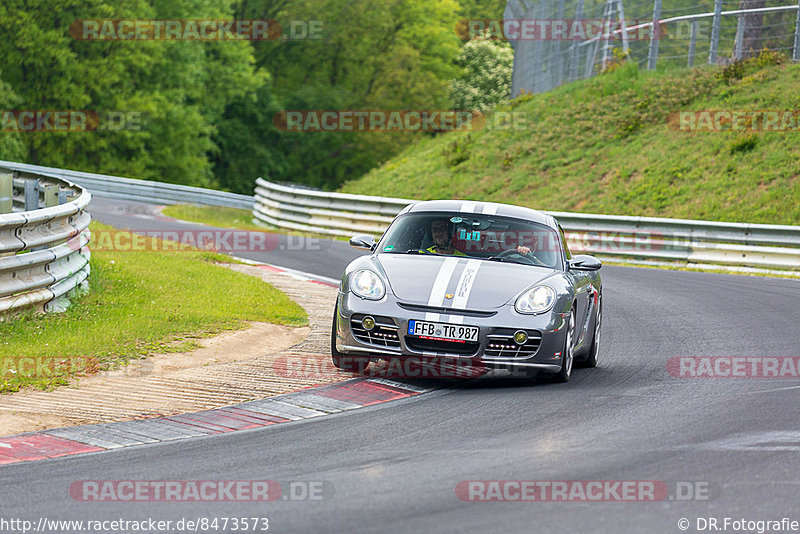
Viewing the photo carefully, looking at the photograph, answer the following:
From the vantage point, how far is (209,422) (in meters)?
7.11

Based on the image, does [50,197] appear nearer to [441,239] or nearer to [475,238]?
[441,239]

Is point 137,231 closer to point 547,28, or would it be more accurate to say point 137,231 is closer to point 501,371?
point 501,371

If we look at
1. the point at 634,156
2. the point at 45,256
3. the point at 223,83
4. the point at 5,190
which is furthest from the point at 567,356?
the point at 223,83

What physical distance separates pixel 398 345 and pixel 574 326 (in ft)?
5.43

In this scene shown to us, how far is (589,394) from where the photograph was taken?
8.27 meters

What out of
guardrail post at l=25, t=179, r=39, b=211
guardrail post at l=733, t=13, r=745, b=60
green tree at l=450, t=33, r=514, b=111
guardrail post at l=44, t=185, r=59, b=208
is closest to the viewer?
guardrail post at l=44, t=185, r=59, b=208

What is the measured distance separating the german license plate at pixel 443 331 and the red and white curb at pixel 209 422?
45cm

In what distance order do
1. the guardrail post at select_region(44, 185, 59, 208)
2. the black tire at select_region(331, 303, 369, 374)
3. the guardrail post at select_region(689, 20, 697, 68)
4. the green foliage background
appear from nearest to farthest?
the black tire at select_region(331, 303, 369, 374)
the guardrail post at select_region(44, 185, 59, 208)
the guardrail post at select_region(689, 20, 697, 68)
the green foliage background

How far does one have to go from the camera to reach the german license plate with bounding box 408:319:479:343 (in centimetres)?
818

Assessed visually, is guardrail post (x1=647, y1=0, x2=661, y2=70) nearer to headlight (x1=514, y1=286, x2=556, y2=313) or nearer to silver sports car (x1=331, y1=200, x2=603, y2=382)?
silver sports car (x1=331, y1=200, x2=603, y2=382)

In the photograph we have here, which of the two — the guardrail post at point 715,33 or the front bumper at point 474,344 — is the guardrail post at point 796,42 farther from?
the front bumper at point 474,344

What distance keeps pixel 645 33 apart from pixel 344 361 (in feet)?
77.6

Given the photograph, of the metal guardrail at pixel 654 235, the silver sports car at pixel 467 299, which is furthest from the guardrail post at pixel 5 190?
the metal guardrail at pixel 654 235

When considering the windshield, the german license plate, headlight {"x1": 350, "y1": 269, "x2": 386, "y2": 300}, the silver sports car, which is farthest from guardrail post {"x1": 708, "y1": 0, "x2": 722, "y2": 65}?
the german license plate
